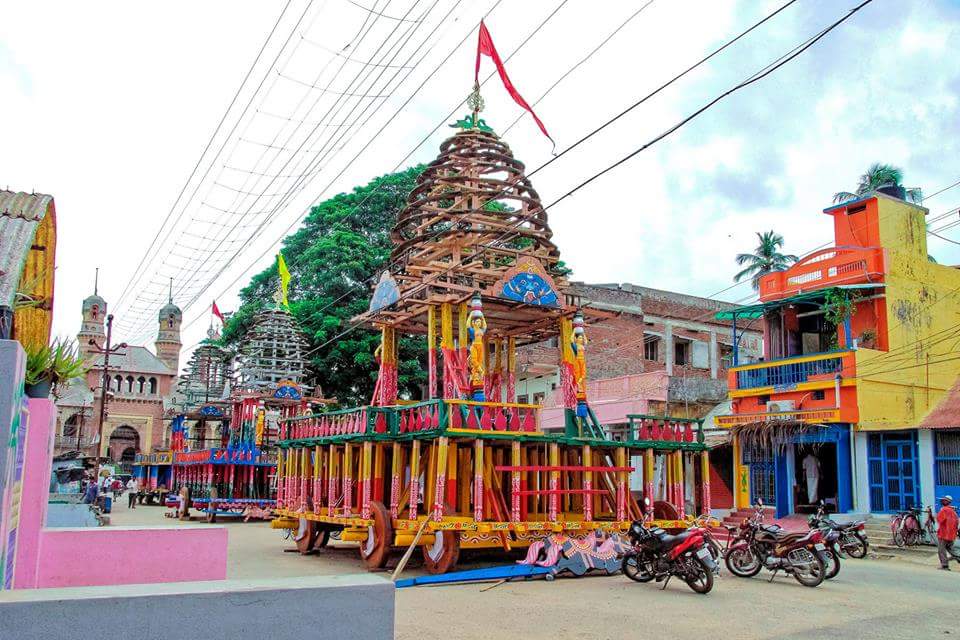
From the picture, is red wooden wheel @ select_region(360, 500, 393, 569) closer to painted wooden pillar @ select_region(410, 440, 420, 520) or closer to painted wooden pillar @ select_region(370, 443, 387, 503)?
painted wooden pillar @ select_region(410, 440, 420, 520)

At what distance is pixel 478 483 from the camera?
43.6ft

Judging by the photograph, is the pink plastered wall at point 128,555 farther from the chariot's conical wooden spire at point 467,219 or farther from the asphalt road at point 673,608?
the chariot's conical wooden spire at point 467,219

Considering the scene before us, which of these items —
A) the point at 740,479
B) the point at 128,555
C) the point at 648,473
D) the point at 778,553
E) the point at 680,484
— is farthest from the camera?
the point at 740,479

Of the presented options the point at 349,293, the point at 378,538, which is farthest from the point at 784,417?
the point at 349,293

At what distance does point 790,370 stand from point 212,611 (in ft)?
76.2

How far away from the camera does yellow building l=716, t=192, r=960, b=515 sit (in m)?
22.5

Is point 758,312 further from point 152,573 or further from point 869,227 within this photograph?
point 152,573

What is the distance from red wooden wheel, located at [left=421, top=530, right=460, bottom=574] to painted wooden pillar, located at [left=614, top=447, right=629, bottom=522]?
347 centimetres

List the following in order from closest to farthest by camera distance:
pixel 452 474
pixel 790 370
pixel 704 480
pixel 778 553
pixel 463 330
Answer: pixel 778 553 → pixel 452 474 → pixel 463 330 → pixel 704 480 → pixel 790 370

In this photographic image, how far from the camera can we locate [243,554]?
664 inches

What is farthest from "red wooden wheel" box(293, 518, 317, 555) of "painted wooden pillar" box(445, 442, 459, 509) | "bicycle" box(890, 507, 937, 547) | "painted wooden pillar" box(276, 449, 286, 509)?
"bicycle" box(890, 507, 937, 547)

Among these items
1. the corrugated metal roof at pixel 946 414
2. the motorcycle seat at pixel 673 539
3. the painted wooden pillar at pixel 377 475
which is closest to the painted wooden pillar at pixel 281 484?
the painted wooden pillar at pixel 377 475

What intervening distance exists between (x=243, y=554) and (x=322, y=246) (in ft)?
57.4

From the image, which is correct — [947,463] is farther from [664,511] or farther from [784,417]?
[664,511]
